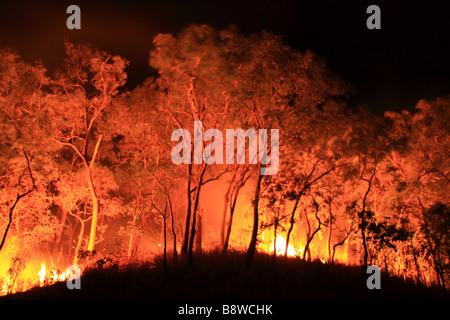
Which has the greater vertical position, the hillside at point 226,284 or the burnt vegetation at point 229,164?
the burnt vegetation at point 229,164

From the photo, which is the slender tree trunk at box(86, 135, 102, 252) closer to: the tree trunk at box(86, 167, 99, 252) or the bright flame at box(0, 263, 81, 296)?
the tree trunk at box(86, 167, 99, 252)

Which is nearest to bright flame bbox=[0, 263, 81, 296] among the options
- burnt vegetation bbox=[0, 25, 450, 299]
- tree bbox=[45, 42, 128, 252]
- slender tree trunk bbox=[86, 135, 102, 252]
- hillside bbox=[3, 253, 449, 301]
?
burnt vegetation bbox=[0, 25, 450, 299]

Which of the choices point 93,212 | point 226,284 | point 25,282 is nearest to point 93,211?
point 93,212

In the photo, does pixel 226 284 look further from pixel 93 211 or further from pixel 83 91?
pixel 83 91

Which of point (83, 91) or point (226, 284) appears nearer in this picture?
point (226, 284)

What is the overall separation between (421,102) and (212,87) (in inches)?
462

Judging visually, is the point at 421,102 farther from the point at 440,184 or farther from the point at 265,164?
the point at 265,164

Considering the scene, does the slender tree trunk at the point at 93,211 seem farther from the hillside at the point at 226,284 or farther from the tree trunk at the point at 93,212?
the hillside at the point at 226,284

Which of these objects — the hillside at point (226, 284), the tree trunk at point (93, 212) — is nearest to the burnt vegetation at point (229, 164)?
the hillside at point (226, 284)

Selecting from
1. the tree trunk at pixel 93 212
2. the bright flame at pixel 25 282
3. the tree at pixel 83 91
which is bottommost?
the bright flame at pixel 25 282

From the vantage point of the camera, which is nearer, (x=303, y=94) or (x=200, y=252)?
(x=303, y=94)

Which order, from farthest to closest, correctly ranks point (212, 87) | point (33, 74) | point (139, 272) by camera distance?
point (33, 74) < point (212, 87) < point (139, 272)
